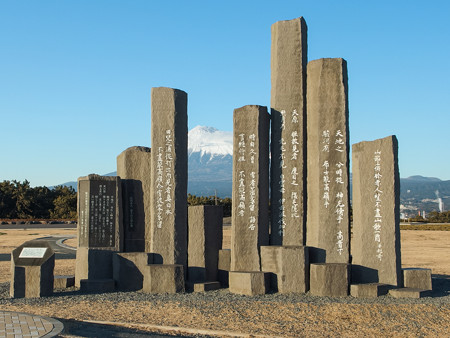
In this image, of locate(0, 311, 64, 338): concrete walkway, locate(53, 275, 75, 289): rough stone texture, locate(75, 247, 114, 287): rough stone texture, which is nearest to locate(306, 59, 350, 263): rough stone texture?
locate(75, 247, 114, 287): rough stone texture

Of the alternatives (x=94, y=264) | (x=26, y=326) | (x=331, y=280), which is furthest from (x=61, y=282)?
(x=331, y=280)

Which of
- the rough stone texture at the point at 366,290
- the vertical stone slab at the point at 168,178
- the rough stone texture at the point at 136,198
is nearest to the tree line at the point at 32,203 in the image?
the rough stone texture at the point at 136,198

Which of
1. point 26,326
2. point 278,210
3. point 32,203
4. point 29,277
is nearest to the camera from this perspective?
point 26,326

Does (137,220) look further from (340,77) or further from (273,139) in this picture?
(340,77)

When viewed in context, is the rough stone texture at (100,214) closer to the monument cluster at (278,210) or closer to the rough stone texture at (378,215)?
the monument cluster at (278,210)

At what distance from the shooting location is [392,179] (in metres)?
10.1

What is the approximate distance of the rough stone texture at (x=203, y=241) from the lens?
436 inches

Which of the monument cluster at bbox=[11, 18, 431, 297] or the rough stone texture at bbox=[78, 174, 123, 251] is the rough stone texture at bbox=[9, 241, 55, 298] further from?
the rough stone texture at bbox=[78, 174, 123, 251]

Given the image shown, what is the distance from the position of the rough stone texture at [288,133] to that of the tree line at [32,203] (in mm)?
35118

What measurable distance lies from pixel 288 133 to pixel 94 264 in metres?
4.76

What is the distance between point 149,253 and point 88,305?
6.53 feet

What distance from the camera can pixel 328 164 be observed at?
34.6 feet

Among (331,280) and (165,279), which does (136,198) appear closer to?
(165,279)

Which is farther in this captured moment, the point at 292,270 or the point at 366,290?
the point at 292,270
